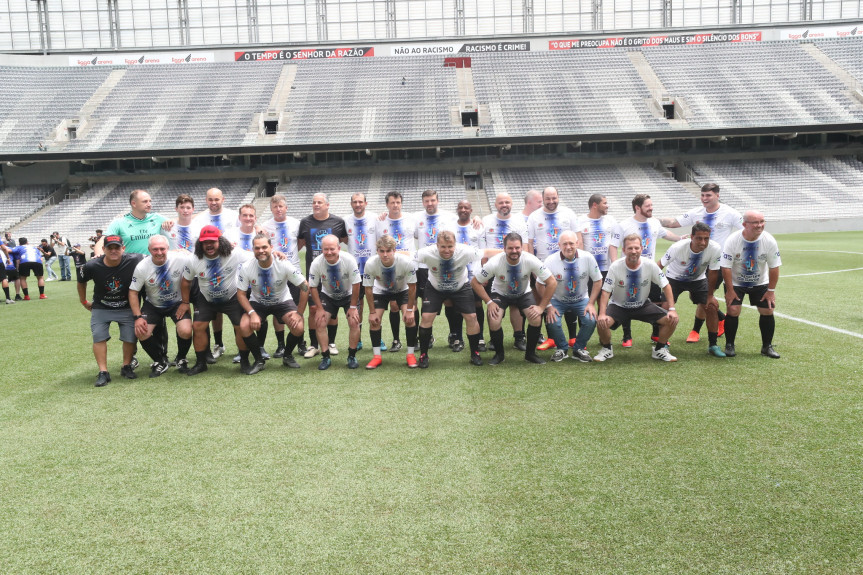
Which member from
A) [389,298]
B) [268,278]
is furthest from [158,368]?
[389,298]

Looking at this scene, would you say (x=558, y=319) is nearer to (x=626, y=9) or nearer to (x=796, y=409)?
(x=796, y=409)

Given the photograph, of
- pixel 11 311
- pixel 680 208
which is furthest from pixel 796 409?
pixel 680 208

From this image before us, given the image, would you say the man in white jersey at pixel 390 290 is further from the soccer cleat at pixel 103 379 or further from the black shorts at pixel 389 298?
the soccer cleat at pixel 103 379

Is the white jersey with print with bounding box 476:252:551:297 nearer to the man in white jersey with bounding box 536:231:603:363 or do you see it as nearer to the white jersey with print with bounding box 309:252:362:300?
the man in white jersey with bounding box 536:231:603:363

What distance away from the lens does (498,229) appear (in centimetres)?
A: 853

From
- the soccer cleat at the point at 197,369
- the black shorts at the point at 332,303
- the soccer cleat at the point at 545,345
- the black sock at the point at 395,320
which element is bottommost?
the soccer cleat at the point at 545,345

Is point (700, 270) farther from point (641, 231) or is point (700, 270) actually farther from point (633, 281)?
point (633, 281)

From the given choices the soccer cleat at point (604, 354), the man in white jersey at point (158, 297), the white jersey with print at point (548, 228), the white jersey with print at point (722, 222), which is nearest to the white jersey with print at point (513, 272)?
the soccer cleat at point (604, 354)

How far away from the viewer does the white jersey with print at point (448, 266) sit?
286 inches

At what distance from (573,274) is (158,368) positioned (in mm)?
5135

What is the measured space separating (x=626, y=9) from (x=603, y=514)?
5050 centimetres

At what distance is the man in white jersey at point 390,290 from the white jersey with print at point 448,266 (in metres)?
0.24

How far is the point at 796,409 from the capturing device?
520 cm

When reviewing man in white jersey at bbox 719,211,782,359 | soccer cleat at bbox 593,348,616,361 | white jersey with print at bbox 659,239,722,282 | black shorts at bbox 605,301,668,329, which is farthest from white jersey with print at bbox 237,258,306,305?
man in white jersey at bbox 719,211,782,359
